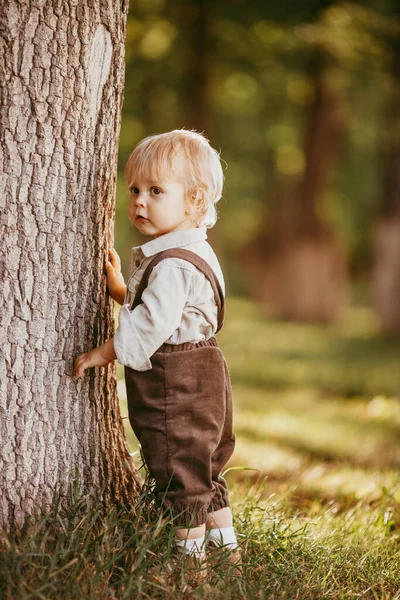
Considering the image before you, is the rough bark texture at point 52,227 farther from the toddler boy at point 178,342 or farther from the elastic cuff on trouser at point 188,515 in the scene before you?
the elastic cuff on trouser at point 188,515

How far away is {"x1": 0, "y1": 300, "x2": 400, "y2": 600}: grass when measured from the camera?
8.29 ft

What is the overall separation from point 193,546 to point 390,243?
427 inches

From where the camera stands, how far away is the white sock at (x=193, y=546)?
278 cm

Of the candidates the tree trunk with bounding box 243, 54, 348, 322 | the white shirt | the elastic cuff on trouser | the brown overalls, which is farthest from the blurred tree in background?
the elastic cuff on trouser

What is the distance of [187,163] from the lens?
2881 mm

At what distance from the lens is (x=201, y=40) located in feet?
46.2

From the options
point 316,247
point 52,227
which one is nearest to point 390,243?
point 316,247

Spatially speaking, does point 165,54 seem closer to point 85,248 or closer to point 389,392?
point 389,392

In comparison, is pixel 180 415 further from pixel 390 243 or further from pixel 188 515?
pixel 390 243

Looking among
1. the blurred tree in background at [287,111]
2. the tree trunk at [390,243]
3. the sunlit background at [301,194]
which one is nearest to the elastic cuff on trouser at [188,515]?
the sunlit background at [301,194]

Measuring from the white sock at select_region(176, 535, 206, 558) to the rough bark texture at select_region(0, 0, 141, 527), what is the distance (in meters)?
0.43

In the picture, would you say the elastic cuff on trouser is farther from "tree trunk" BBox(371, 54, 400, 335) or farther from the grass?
"tree trunk" BBox(371, 54, 400, 335)

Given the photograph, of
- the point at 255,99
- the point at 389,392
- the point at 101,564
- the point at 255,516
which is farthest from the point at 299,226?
the point at 101,564

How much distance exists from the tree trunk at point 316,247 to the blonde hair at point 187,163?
518 inches
